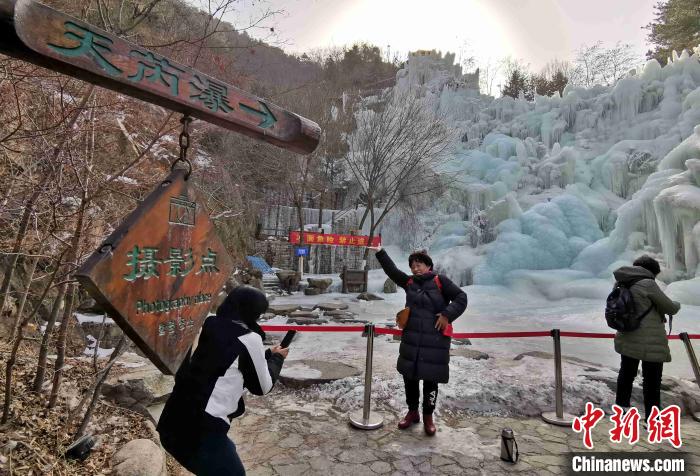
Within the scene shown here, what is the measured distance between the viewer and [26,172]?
2.85 metres

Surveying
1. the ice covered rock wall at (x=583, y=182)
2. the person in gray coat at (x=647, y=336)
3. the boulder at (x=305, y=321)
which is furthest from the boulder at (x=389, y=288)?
the person in gray coat at (x=647, y=336)

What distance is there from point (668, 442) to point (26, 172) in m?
5.83

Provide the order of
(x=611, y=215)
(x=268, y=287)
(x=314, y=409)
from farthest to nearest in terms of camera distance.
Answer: (x=611, y=215) → (x=268, y=287) → (x=314, y=409)

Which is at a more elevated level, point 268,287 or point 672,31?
point 672,31

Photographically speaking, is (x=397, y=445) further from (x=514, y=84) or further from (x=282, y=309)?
(x=514, y=84)

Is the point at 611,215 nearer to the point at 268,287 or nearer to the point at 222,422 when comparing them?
the point at 268,287

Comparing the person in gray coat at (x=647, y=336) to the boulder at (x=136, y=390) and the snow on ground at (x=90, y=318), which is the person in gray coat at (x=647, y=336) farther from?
the snow on ground at (x=90, y=318)

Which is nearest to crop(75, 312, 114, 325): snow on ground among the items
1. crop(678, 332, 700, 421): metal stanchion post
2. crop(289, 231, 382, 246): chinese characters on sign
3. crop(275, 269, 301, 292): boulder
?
crop(678, 332, 700, 421): metal stanchion post

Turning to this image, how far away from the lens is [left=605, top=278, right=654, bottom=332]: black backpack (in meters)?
3.52

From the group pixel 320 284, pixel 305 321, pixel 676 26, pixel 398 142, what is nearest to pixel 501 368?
pixel 305 321

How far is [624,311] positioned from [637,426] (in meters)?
0.99

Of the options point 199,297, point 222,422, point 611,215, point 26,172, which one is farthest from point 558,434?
point 611,215

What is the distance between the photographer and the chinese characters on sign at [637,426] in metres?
3.34

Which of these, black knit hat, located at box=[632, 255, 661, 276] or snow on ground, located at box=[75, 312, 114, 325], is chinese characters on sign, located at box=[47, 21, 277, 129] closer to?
black knit hat, located at box=[632, 255, 661, 276]
